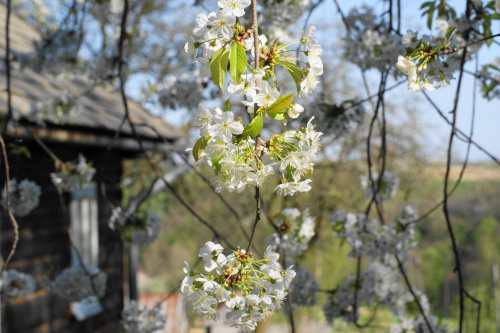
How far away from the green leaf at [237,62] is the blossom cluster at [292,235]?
3.74 ft

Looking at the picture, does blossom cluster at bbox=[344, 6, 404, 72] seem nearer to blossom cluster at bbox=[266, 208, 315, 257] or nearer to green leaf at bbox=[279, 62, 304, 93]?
blossom cluster at bbox=[266, 208, 315, 257]

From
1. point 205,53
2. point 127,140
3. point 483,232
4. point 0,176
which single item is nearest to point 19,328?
point 0,176

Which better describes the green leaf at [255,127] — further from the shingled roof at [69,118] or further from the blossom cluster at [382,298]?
the blossom cluster at [382,298]

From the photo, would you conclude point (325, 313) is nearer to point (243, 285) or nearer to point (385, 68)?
point (385, 68)

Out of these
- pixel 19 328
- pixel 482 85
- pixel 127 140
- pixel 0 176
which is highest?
pixel 127 140

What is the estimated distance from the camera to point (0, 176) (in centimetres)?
245

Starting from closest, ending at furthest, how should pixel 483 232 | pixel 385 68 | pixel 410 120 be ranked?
pixel 385 68 < pixel 410 120 < pixel 483 232

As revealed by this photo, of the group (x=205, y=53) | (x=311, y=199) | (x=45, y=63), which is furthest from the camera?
(x=311, y=199)

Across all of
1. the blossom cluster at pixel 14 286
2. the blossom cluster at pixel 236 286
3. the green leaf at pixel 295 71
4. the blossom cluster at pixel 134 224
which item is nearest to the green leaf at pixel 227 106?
the green leaf at pixel 295 71

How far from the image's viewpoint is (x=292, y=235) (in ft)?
5.90

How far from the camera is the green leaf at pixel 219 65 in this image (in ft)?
2.33

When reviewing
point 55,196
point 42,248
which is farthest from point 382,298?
point 55,196

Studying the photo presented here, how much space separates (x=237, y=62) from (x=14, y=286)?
76.3 inches

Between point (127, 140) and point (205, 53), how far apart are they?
3097 millimetres
